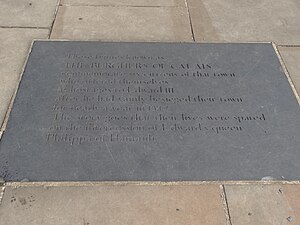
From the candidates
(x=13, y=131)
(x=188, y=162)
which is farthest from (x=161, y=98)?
(x=13, y=131)

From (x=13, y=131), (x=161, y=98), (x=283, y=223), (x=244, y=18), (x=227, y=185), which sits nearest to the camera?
(x=283, y=223)

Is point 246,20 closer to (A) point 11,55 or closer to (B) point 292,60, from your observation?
(B) point 292,60

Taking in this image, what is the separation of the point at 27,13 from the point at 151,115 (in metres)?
2.26

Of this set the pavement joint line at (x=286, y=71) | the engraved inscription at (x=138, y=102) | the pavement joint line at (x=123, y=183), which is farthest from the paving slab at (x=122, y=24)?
the pavement joint line at (x=123, y=183)

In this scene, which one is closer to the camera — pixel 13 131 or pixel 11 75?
pixel 13 131

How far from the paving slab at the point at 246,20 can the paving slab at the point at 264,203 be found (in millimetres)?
1944

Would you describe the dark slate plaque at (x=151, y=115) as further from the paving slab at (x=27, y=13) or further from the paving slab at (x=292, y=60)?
the paving slab at (x=27, y=13)

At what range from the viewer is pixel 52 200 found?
2887 mm

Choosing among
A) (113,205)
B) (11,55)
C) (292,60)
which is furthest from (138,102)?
(292,60)

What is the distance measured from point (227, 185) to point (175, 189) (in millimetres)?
393

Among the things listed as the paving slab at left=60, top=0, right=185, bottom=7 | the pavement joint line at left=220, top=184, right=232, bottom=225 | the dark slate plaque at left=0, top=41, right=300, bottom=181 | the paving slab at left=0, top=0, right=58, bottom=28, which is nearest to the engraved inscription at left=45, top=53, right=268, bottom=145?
the dark slate plaque at left=0, top=41, right=300, bottom=181

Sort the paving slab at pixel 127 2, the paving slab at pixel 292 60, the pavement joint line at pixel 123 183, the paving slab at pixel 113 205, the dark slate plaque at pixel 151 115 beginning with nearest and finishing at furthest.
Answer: the paving slab at pixel 113 205, the pavement joint line at pixel 123 183, the dark slate plaque at pixel 151 115, the paving slab at pixel 292 60, the paving slab at pixel 127 2

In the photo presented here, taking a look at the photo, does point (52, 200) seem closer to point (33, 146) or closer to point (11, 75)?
point (33, 146)

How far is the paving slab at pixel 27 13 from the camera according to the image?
4.59 metres
